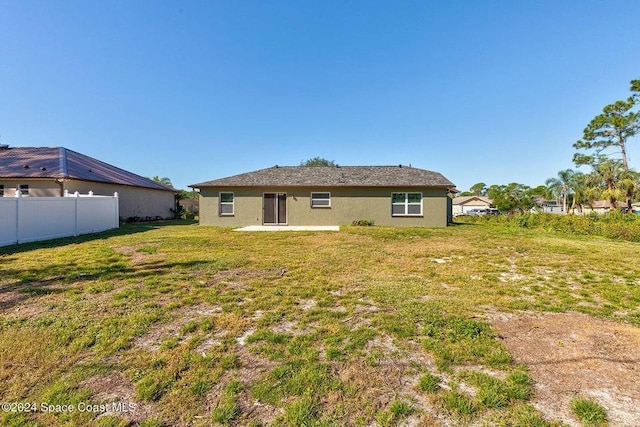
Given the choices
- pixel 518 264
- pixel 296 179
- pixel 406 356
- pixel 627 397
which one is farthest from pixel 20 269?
pixel 296 179

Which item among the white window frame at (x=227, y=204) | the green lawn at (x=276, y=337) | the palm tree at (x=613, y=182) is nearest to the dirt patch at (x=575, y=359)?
the green lawn at (x=276, y=337)

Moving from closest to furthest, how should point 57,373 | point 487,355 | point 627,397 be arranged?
1. point 627,397
2. point 57,373
3. point 487,355

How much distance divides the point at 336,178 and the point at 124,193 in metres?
14.2

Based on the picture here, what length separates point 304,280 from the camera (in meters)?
5.59

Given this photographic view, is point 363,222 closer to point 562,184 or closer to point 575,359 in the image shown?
point 575,359

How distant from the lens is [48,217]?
1065 centimetres

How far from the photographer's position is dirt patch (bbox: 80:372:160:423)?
220 cm

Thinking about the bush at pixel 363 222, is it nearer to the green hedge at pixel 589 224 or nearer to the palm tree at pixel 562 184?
the green hedge at pixel 589 224

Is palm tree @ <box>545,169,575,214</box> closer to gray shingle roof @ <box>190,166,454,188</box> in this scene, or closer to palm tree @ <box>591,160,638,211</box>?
palm tree @ <box>591,160,638,211</box>

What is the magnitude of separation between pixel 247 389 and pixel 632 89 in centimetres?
4166

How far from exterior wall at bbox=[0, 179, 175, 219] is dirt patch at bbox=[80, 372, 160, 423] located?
1848 centimetres

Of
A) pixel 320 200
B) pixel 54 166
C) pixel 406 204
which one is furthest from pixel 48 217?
pixel 406 204

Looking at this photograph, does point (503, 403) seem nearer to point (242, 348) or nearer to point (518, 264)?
point (242, 348)

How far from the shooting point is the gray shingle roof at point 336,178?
16.5m
